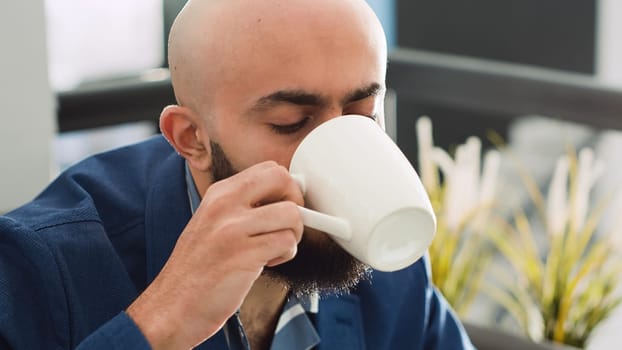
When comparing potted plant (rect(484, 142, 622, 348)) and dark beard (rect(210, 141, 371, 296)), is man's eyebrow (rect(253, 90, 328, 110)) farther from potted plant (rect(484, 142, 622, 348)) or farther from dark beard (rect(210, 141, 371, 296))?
potted plant (rect(484, 142, 622, 348))

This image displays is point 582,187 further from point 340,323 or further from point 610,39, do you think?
point 610,39

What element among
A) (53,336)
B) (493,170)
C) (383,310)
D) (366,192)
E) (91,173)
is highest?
(366,192)

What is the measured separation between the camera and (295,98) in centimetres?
129

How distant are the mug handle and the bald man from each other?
22 mm

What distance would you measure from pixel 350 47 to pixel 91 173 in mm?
399

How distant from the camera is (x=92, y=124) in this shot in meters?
2.02

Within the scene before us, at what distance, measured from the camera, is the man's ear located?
4.62 feet

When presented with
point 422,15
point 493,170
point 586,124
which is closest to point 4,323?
point 586,124

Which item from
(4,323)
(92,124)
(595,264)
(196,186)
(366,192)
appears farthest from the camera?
(595,264)

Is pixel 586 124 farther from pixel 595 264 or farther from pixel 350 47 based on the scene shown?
pixel 350 47

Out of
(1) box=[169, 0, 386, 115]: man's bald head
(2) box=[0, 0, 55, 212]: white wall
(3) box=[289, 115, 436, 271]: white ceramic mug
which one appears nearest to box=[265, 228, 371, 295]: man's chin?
(3) box=[289, 115, 436, 271]: white ceramic mug

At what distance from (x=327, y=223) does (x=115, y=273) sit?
1.12ft

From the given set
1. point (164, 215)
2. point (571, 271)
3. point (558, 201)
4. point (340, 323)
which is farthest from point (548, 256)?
point (164, 215)

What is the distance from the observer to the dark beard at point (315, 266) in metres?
1.32
